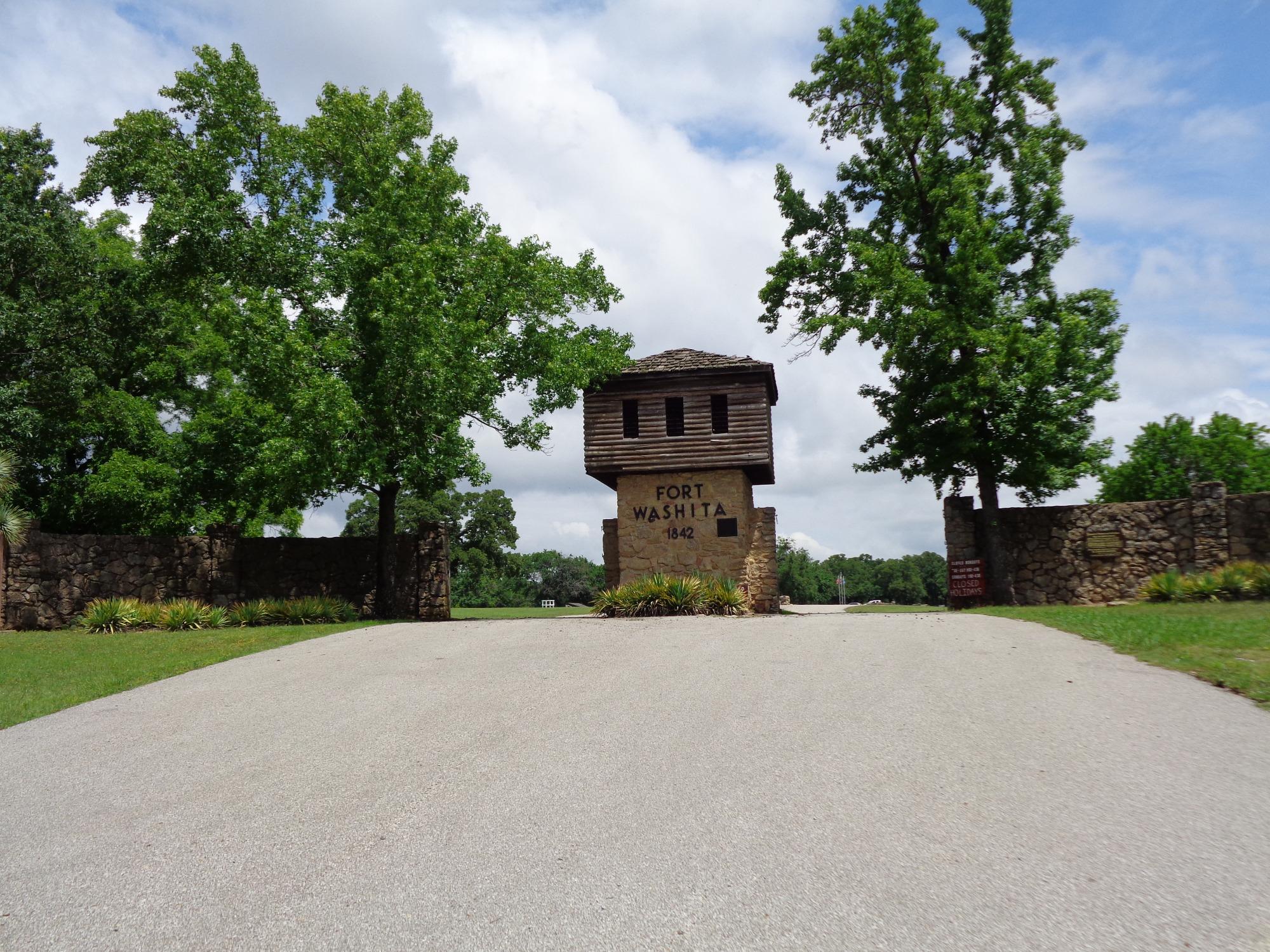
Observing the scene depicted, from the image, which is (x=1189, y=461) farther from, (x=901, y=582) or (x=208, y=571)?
(x=901, y=582)

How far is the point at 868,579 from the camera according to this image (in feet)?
409

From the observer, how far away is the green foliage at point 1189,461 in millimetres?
26625

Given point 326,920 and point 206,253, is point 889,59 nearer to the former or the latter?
point 206,253

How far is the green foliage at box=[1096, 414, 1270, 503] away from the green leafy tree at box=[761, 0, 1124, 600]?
5.15 meters

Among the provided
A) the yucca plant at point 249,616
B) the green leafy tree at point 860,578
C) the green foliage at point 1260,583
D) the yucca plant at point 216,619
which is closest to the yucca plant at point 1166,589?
the green foliage at point 1260,583

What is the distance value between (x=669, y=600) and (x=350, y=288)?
12.5 meters

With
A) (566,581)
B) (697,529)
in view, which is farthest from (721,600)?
(566,581)

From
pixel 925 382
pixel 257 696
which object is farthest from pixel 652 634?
pixel 925 382

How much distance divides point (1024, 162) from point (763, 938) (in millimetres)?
25999

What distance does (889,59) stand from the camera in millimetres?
25688

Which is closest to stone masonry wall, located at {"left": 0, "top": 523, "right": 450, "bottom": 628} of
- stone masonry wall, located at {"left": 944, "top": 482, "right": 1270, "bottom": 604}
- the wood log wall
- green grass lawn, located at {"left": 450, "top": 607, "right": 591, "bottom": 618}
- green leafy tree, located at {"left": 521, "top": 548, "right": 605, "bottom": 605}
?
green grass lawn, located at {"left": 450, "top": 607, "right": 591, "bottom": 618}

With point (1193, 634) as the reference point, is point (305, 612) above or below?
above

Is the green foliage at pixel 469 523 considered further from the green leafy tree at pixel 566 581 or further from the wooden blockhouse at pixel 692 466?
the green leafy tree at pixel 566 581

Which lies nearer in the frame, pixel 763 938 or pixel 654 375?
pixel 763 938
